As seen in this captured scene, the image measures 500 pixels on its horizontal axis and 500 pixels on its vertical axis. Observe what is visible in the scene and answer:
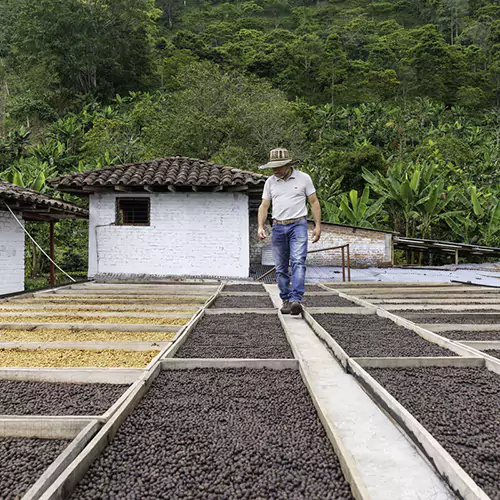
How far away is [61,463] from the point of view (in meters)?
1.17

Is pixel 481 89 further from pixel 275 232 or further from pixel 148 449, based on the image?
pixel 148 449

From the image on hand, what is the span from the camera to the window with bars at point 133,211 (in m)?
9.04

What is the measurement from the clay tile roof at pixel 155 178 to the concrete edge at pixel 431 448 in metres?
6.90

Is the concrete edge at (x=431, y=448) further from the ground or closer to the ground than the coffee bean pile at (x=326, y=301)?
further from the ground

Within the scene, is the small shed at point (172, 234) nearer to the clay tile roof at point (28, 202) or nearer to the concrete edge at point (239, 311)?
the clay tile roof at point (28, 202)

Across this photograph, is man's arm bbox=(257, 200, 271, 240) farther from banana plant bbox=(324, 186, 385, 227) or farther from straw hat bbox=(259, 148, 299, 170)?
banana plant bbox=(324, 186, 385, 227)

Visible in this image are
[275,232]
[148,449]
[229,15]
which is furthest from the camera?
[229,15]

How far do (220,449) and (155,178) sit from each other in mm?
7583

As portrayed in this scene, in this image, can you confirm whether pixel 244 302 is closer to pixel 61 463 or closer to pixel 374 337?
pixel 374 337

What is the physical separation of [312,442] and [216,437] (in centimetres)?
34

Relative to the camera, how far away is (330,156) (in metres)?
20.2

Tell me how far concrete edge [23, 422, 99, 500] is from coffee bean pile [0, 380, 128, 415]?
0.99ft

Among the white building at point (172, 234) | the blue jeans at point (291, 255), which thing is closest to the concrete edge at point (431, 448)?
the blue jeans at point (291, 255)

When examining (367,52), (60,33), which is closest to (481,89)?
(367,52)
